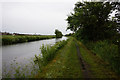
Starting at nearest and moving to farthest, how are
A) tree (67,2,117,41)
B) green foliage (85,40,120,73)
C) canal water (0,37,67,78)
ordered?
green foliage (85,40,120,73)
canal water (0,37,67,78)
tree (67,2,117,41)

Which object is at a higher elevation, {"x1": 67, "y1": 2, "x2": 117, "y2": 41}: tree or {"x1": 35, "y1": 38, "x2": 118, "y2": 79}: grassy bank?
{"x1": 67, "y1": 2, "x2": 117, "y2": 41}: tree

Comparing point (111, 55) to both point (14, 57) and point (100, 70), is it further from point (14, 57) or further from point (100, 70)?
point (14, 57)

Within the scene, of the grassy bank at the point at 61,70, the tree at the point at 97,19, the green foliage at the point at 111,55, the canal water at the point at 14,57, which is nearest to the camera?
the grassy bank at the point at 61,70

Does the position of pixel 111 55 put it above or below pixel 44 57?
above

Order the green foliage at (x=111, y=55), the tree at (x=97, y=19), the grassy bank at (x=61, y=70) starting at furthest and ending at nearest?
1. the tree at (x=97, y=19)
2. the green foliage at (x=111, y=55)
3. the grassy bank at (x=61, y=70)

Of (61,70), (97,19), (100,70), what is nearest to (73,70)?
(61,70)

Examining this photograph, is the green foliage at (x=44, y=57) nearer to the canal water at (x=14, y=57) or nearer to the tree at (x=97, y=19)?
the canal water at (x=14, y=57)

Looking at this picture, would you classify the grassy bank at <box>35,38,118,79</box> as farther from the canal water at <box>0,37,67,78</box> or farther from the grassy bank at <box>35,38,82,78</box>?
the canal water at <box>0,37,67,78</box>

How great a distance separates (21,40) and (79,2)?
1588cm

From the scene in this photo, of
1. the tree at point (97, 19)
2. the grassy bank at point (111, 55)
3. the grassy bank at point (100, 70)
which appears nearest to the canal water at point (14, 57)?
the grassy bank at point (100, 70)

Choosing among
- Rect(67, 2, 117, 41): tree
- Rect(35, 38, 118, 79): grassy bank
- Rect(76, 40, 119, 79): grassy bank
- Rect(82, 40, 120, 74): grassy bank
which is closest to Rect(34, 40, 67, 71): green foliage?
Rect(35, 38, 118, 79): grassy bank

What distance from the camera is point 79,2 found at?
1182 centimetres

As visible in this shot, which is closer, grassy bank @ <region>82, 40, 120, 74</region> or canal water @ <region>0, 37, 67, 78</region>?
grassy bank @ <region>82, 40, 120, 74</region>

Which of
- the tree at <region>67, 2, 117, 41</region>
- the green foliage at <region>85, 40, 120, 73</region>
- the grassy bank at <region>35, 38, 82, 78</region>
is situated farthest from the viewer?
the tree at <region>67, 2, 117, 41</region>
